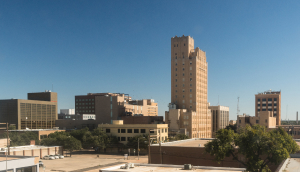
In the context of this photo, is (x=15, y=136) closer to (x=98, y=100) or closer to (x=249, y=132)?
(x=98, y=100)

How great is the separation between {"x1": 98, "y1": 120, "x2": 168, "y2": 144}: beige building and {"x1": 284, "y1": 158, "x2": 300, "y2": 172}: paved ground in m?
75.3

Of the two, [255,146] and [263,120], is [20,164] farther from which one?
[263,120]

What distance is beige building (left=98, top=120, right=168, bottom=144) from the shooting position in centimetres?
12523

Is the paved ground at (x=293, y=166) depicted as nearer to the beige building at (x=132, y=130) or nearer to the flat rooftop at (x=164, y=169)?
the flat rooftop at (x=164, y=169)

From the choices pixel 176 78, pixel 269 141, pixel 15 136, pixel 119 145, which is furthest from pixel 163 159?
pixel 176 78

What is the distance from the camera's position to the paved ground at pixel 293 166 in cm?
4281

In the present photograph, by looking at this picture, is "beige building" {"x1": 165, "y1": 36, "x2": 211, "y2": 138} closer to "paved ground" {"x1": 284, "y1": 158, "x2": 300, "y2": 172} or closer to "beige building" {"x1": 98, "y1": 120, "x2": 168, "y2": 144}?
"beige building" {"x1": 98, "y1": 120, "x2": 168, "y2": 144}

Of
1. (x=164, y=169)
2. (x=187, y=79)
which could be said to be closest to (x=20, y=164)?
(x=164, y=169)

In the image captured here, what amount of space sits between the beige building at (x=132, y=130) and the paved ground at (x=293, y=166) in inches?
2967

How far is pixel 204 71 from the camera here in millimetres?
189125

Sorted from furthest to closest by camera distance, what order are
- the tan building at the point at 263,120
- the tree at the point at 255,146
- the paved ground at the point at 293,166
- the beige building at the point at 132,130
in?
the tan building at the point at 263,120 → the beige building at the point at 132,130 → the paved ground at the point at 293,166 → the tree at the point at 255,146

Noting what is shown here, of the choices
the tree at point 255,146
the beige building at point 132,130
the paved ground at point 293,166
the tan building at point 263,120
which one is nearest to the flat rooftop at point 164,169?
the tree at point 255,146

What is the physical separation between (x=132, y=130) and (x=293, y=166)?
287 ft

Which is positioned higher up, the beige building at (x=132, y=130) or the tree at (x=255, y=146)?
the tree at (x=255, y=146)
